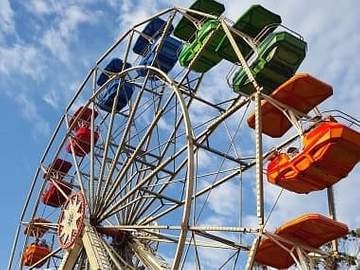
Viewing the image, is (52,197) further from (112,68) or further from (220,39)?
A: (220,39)

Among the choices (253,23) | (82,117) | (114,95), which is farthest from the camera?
(82,117)

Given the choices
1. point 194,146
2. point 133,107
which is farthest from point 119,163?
point 194,146

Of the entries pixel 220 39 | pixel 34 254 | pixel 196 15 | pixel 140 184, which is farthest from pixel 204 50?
pixel 34 254

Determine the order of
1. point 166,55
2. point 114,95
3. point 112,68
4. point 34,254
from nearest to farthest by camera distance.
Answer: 1. point 166,55
2. point 114,95
3. point 112,68
4. point 34,254

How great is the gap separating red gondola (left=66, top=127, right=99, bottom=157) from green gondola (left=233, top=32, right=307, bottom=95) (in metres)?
10.1

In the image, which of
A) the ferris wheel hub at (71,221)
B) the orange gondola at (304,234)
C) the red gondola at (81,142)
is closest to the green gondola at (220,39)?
the ferris wheel hub at (71,221)

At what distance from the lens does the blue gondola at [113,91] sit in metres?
23.2

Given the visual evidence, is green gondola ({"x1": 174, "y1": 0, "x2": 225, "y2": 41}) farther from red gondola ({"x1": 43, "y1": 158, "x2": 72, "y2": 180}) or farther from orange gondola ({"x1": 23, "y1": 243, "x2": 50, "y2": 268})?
orange gondola ({"x1": 23, "y1": 243, "x2": 50, "y2": 268})

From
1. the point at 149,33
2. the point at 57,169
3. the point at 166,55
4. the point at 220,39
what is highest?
the point at 149,33

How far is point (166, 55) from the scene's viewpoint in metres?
22.3

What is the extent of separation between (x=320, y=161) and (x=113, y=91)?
11208 mm

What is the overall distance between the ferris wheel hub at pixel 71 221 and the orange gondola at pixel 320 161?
751 cm

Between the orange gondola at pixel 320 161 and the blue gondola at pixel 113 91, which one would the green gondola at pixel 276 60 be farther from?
the blue gondola at pixel 113 91

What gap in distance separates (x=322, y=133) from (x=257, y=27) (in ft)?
17.4
